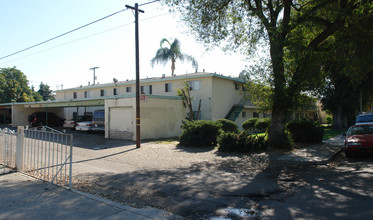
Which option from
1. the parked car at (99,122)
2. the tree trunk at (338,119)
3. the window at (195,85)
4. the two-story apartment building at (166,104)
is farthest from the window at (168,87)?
the tree trunk at (338,119)

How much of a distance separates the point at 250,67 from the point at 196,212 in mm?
9470

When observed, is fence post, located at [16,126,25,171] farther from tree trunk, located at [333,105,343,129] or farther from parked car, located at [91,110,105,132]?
tree trunk, located at [333,105,343,129]

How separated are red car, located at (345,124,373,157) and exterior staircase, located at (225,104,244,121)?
550 inches

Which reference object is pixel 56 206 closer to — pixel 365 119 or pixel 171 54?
pixel 365 119

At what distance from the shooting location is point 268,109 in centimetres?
1324

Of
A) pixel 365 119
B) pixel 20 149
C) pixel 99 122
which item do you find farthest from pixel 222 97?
pixel 20 149

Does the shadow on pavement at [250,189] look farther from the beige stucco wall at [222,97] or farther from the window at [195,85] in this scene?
the window at [195,85]

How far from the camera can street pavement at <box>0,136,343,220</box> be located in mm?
4418

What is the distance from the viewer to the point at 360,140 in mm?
10391

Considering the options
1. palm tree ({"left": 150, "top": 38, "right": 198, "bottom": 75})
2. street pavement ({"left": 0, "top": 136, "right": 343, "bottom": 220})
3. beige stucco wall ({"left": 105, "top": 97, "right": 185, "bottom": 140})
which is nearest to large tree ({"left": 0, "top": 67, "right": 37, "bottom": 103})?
palm tree ({"left": 150, "top": 38, "right": 198, "bottom": 75})

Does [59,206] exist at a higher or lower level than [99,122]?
lower

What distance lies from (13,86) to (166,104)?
135 feet

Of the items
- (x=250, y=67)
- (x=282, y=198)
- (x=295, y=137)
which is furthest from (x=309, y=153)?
(x=282, y=198)

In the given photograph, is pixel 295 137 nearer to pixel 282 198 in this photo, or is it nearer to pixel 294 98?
pixel 294 98
